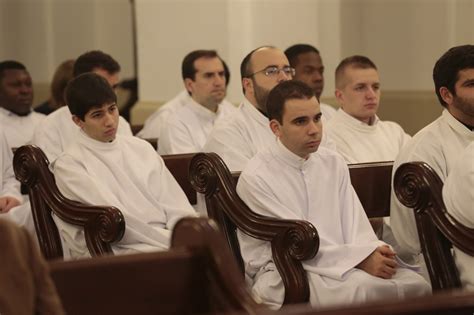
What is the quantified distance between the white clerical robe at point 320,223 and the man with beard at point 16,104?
4.19m

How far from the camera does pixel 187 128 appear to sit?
8.51 metres

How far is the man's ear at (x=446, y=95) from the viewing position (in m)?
5.48

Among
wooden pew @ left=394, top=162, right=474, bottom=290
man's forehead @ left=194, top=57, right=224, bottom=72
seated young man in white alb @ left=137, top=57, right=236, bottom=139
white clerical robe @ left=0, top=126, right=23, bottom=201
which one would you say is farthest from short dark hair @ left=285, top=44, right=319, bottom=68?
wooden pew @ left=394, top=162, right=474, bottom=290

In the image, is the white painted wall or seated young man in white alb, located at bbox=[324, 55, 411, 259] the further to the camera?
the white painted wall

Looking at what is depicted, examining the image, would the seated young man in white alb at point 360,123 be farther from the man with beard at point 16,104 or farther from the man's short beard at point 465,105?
the man with beard at point 16,104

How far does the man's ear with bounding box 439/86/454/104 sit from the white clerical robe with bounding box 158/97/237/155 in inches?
118

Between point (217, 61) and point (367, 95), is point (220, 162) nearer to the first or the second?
point (367, 95)

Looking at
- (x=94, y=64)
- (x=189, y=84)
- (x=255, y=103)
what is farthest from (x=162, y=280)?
(x=189, y=84)

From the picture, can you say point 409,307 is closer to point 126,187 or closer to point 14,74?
point 126,187

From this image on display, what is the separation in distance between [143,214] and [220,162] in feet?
1.96

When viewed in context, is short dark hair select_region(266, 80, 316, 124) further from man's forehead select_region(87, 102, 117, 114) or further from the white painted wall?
the white painted wall

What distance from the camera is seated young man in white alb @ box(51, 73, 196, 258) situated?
5594 millimetres

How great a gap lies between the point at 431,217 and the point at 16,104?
5.27 metres

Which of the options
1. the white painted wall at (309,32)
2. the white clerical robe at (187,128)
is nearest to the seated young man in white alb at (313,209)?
the white clerical robe at (187,128)
